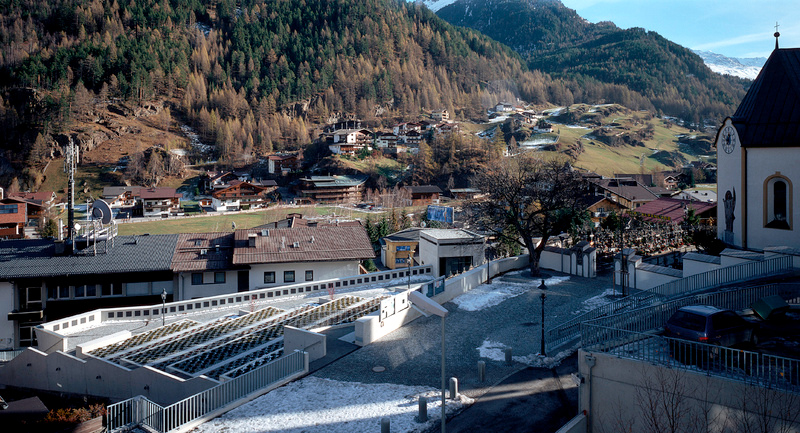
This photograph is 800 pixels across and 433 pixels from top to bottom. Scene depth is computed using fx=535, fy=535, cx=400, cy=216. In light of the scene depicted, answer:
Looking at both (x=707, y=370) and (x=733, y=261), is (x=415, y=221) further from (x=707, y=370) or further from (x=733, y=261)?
(x=707, y=370)

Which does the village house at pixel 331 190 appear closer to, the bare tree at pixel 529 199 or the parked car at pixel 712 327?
the bare tree at pixel 529 199

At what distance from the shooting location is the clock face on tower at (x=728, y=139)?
20375mm

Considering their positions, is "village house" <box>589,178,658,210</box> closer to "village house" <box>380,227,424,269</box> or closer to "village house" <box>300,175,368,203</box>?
"village house" <box>380,227,424,269</box>

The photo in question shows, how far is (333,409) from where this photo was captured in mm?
10992

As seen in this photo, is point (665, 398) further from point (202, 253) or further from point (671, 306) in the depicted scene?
point (202, 253)

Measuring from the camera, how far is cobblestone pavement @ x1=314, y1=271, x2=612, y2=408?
12703mm

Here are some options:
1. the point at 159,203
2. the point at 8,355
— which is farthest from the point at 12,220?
the point at 8,355

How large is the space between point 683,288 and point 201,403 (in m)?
14.0

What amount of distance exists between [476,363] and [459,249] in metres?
13.1

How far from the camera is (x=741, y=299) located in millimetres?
12906

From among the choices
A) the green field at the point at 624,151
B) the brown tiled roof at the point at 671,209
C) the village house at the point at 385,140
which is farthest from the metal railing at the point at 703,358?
the village house at the point at 385,140

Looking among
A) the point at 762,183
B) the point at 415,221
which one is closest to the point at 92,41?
the point at 415,221

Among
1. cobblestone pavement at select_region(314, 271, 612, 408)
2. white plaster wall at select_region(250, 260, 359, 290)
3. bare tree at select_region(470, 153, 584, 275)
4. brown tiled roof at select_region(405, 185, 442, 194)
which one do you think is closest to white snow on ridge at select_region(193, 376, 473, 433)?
cobblestone pavement at select_region(314, 271, 612, 408)

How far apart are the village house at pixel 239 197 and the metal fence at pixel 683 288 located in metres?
91.8
